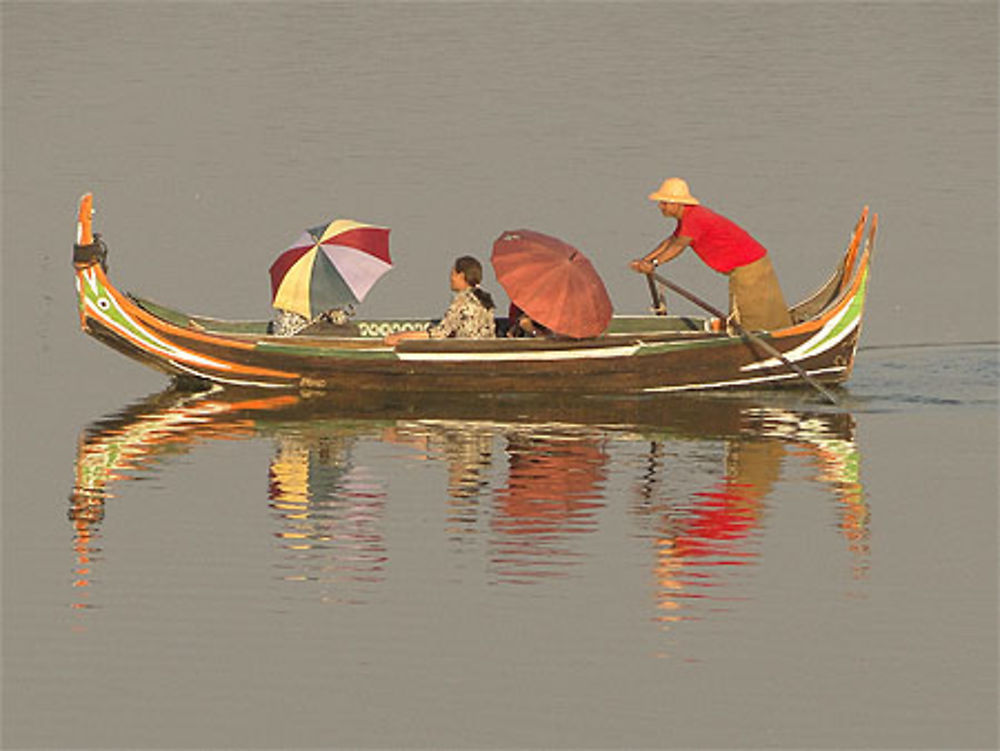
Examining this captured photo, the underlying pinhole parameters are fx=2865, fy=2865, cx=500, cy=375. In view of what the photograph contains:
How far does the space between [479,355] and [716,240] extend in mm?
2273

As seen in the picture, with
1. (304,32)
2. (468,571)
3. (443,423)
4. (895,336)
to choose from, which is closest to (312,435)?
(443,423)

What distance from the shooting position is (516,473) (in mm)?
21047

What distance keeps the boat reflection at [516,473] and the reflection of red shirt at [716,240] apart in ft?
4.09

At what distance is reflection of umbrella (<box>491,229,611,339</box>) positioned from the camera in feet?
78.7

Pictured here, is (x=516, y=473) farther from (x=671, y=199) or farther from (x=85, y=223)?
(x=85, y=223)

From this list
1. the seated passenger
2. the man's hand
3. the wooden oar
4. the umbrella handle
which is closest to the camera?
the man's hand

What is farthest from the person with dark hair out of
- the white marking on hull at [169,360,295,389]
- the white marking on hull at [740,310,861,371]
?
the white marking on hull at [740,310,861,371]

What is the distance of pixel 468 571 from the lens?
1806cm

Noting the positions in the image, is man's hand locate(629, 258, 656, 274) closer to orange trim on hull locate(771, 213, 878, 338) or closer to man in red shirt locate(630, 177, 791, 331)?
man in red shirt locate(630, 177, 791, 331)

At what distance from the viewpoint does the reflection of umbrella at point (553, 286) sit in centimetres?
2400

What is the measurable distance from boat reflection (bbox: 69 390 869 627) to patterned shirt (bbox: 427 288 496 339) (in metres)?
0.57

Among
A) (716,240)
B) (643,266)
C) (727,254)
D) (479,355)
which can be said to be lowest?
(479,355)

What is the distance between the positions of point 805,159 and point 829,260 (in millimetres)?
5557

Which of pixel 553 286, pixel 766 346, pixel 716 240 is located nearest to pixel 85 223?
pixel 553 286
